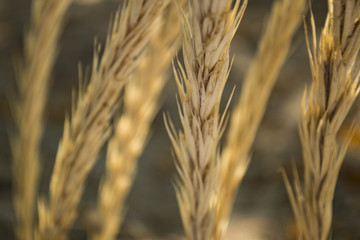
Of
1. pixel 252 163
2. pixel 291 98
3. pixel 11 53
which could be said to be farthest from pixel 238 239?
pixel 11 53

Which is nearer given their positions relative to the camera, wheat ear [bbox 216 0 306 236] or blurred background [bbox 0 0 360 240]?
wheat ear [bbox 216 0 306 236]

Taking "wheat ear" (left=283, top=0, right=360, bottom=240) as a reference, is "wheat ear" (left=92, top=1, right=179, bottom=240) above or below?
below

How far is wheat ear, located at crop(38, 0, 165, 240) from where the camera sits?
1.06 feet

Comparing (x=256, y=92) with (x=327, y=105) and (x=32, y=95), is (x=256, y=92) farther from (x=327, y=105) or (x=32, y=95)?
(x=32, y=95)

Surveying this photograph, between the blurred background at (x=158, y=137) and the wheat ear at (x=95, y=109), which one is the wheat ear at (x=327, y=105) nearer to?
the wheat ear at (x=95, y=109)

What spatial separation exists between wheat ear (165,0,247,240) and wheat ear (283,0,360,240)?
7 centimetres

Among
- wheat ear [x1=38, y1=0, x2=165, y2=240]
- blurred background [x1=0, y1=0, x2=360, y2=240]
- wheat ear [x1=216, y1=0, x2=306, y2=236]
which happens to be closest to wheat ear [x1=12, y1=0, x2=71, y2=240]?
wheat ear [x1=38, y1=0, x2=165, y2=240]

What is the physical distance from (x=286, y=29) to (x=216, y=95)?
0.23 m

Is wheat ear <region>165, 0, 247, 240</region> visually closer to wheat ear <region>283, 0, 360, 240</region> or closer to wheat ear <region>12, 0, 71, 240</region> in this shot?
wheat ear <region>283, 0, 360, 240</region>

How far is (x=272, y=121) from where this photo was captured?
3.41 feet

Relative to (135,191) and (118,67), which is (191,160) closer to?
(118,67)

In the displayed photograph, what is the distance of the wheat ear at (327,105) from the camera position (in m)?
0.27

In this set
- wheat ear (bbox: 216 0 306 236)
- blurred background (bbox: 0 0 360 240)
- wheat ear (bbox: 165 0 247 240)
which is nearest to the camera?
wheat ear (bbox: 165 0 247 240)

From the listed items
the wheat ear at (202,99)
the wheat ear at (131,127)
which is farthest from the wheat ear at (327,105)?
the wheat ear at (131,127)
